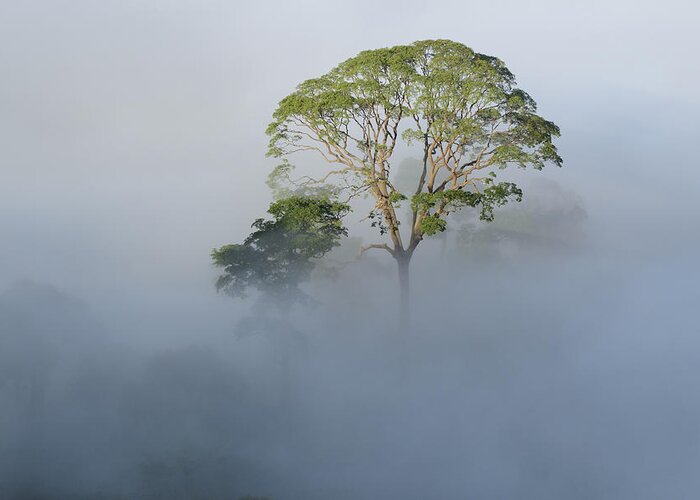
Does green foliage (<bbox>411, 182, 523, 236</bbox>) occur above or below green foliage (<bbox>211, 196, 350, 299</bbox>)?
above

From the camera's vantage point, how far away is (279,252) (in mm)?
39969

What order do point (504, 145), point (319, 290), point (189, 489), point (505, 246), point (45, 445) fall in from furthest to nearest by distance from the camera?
1. point (505, 246)
2. point (319, 290)
3. point (504, 145)
4. point (45, 445)
5. point (189, 489)

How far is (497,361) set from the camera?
4869 centimetres

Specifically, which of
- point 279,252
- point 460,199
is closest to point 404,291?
point 460,199

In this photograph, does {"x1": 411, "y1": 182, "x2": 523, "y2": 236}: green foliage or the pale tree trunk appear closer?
{"x1": 411, "y1": 182, "x2": 523, "y2": 236}: green foliage

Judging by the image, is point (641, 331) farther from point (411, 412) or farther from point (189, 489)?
point (189, 489)

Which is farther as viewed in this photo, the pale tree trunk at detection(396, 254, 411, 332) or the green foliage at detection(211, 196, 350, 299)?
the pale tree trunk at detection(396, 254, 411, 332)

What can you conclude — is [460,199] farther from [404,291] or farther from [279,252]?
[279,252]

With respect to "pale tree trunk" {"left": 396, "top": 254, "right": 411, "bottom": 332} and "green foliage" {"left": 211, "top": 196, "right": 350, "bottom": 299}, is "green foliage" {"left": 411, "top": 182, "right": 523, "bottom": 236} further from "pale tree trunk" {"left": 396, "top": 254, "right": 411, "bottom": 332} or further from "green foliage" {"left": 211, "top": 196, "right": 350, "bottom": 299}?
"green foliage" {"left": 211, "top": 196, "right": 350, "bottom": 299}

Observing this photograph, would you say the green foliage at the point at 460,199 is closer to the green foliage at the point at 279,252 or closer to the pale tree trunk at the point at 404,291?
the pale tree trunk at the point at 404,291

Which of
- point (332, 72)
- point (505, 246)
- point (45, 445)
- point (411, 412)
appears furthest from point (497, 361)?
point (505, 246)

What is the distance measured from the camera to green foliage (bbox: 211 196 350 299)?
131 ft

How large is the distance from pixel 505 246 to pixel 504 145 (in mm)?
43930

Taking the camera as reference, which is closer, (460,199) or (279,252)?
(279,252)
